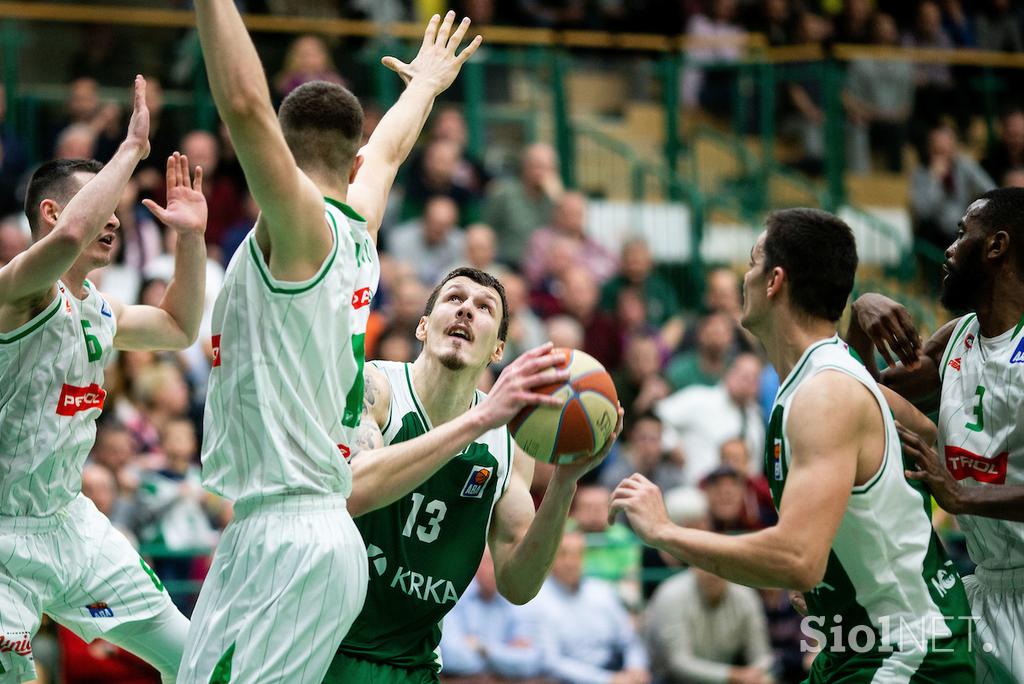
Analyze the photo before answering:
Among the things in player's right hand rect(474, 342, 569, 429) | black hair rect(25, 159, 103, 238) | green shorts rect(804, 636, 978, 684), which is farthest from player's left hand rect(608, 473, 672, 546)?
black hair rect(25, 159, 103, 238)

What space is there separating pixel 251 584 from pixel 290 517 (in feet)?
0.85

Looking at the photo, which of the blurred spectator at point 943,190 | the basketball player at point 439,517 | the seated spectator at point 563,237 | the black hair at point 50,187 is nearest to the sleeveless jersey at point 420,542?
the basketball player at point 439,517

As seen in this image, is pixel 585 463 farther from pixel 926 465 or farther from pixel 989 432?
pixel 989 432

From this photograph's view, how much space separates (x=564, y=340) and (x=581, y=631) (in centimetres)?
299

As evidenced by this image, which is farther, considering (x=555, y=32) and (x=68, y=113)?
(x=555, y=32)

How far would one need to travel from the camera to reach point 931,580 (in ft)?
17.2

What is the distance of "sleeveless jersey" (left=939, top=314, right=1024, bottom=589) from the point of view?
5879 millimetres

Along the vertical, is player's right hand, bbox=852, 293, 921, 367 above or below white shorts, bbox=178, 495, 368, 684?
above

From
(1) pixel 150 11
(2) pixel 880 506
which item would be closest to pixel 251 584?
(2) pixel 880 506

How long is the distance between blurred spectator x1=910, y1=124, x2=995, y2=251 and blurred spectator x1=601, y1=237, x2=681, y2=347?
10.5 ft

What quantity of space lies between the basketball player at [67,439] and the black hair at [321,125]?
0.91 m

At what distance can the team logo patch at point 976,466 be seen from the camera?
232 inches

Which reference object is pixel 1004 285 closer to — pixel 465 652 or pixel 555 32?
pixel 465 652

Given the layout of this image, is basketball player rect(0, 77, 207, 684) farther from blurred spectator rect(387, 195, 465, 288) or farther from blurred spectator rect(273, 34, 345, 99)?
blurred spectator rect(273, 34, 345, 99)
